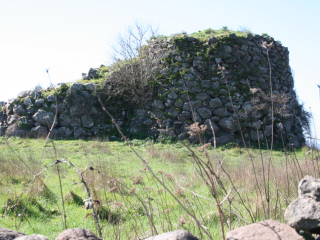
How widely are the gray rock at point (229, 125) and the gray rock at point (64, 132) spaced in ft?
22.1

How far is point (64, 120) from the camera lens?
12.3m

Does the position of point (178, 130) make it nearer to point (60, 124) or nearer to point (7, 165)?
point (60, 124)

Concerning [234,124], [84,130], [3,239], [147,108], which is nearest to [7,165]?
[3,239]

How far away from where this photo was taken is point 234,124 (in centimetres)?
1142

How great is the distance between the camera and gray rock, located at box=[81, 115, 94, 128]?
41.1 feet

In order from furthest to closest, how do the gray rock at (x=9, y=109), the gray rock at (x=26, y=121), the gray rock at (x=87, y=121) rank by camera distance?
the gray rock at (x=9, y=109)
the gray rock at (x=87, y=121)
the gray rock at (x=26, y=121)

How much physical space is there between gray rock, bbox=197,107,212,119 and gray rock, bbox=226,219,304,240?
1014 centimetres

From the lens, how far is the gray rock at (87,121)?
12.5 metres

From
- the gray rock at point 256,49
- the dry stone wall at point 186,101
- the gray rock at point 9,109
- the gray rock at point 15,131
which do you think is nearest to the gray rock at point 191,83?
the dry stone wall at point 186,101

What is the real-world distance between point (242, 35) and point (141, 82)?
17.8 ft

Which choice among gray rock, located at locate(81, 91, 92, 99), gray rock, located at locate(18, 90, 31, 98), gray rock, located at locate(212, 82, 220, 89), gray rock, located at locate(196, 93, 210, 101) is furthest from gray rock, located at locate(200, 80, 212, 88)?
gray rock, located at locate(18, 90, 31, 98)

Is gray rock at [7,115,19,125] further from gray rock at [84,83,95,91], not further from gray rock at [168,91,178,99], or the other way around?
gray rock at [168,91,178,99]

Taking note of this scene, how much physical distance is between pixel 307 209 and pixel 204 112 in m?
10.3

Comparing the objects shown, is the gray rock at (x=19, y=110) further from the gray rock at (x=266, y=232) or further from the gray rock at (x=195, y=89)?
the gray rock at (x=266, y=232)
